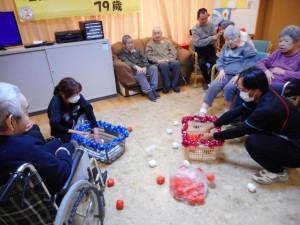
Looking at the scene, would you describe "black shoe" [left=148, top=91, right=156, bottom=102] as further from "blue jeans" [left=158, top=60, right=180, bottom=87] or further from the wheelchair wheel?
the wheelchair wheel

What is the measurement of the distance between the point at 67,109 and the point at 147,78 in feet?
5.19

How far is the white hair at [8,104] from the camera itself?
34.6 inches

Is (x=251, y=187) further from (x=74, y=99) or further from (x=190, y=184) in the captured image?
(x=74, y=99)

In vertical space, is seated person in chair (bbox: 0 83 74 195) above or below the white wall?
below

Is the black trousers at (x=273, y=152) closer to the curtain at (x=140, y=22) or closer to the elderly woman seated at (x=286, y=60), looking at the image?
the elderly woman seated at (x=286, y=60)

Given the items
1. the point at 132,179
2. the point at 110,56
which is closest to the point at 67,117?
the point at 132,179

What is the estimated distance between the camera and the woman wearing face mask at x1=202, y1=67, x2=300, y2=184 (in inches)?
61.4

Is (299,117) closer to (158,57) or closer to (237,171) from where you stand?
(237,171)

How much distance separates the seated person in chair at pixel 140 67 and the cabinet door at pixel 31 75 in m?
1.08

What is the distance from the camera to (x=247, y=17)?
380 cm

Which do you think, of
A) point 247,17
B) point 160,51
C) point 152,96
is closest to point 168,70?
point 160,51

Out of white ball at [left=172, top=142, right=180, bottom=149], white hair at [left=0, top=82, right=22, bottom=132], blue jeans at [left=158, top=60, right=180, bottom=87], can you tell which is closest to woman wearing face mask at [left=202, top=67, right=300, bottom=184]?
white ball at [left=172, top=142, right=180, bottom=149]

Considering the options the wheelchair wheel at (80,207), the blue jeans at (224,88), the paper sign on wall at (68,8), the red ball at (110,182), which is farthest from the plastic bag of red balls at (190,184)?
the paper sign on wall at (68,8)

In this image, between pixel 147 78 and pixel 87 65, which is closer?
pixel 87 65
